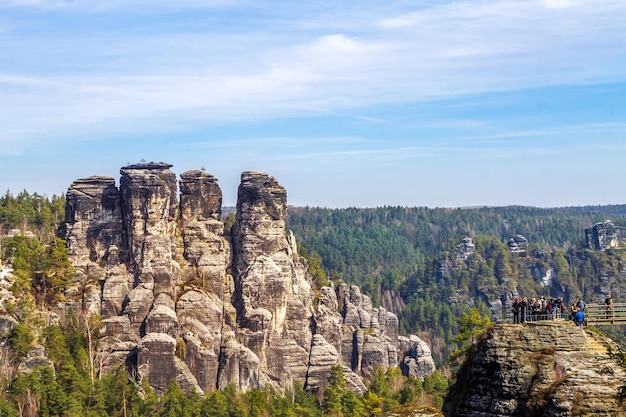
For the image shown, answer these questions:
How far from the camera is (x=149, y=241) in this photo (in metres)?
108

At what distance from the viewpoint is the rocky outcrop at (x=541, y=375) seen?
111ft

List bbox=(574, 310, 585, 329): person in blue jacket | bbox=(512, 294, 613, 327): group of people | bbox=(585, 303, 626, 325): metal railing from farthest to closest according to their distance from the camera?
bbox=(512, 294, 613, 327): group of people, bbox=(585, 303, 626, 325): metal railing, bbox=(574, 310, 585, 329): person in blue jacket

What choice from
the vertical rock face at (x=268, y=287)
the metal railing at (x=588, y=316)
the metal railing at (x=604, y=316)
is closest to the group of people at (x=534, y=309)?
the metal railing at (x=588, y=316)

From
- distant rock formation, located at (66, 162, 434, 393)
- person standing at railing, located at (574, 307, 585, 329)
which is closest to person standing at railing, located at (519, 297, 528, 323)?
person standing at railing, located at (574, 307, 585, 329)

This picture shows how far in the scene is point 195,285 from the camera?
361ft

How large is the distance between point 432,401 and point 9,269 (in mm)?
45486

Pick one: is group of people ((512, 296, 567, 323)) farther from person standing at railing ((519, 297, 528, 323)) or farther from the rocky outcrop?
the rocky outcrop

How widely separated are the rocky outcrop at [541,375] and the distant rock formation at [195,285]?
66.3 meters

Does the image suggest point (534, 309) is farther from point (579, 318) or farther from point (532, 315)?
point (579, 318)

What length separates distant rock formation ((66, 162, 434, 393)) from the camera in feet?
337

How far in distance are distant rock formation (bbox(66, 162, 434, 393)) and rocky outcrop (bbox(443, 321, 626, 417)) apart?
→ 217 ft

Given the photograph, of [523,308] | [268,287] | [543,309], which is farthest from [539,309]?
[268,287]

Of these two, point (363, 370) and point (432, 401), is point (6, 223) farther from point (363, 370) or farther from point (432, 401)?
point (432, 401)

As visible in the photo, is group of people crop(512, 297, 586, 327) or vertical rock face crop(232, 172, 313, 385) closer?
group of people crop(512, 297, 586, 327)
